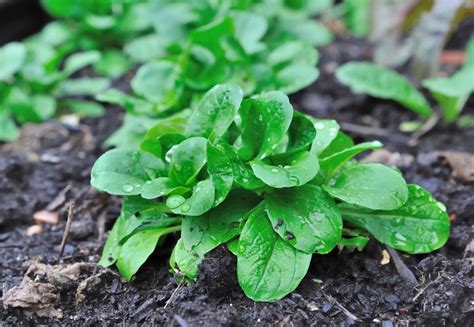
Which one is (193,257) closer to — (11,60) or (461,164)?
(461,164)

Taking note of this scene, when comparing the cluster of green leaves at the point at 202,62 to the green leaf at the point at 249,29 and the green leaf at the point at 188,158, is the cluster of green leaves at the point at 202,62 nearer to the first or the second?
the green leaf at the point at 249,29

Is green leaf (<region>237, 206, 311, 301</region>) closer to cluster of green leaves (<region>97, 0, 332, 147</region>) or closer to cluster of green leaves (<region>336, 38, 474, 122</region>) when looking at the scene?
cluster of green leaves (<region>97, 0, 332, 147</region>)

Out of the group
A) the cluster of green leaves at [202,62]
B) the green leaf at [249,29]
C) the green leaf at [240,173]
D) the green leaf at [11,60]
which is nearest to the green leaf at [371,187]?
the green leaf at [240,173]

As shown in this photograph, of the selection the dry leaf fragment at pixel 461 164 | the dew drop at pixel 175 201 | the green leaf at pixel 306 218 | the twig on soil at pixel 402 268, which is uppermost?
the dew drop at pixel 175 201

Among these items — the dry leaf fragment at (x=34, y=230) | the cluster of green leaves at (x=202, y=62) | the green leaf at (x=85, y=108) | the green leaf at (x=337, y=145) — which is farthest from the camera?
the green leaf at (x=85, y=108)

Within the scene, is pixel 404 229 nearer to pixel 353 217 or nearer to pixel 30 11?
pixel 353 217

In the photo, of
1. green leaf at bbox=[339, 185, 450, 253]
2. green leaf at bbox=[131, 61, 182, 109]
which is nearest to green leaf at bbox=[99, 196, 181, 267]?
green leaf at bbox=[339, 185, 450, 253]

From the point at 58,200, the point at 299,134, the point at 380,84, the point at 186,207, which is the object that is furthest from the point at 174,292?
the point at 380,84
